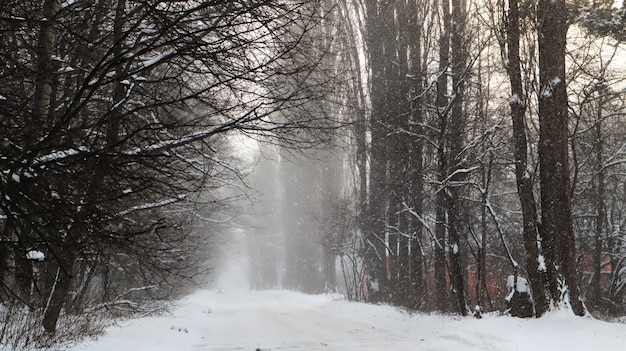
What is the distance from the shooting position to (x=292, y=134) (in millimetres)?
6074

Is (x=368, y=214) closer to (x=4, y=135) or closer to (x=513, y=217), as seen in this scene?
(x=513, y=217)

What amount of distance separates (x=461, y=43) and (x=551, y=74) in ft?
14.0

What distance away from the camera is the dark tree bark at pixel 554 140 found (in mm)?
10914

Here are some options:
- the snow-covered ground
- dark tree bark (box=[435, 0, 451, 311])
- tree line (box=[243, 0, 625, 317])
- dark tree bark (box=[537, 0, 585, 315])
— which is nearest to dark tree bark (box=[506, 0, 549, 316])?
tree line (box=[243, 0, 625, 317])

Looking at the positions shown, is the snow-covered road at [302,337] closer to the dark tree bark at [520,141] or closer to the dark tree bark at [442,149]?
the dark tree bark at [442,149]

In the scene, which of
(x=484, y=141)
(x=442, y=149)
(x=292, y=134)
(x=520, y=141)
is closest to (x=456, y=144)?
(x=484, y=141)

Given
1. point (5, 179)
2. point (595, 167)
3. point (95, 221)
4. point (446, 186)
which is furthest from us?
point (595, 167)

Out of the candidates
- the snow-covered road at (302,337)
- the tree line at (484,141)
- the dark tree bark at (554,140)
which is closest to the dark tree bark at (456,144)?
the tree line at (484,141)

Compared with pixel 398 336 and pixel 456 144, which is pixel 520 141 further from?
pixel 398 336

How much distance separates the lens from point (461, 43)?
49.7 feet

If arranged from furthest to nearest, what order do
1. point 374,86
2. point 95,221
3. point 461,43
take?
1. point 374,86
2. point 461,43
3. point 95,221

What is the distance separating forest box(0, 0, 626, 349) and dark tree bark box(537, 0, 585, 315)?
0.04 meters

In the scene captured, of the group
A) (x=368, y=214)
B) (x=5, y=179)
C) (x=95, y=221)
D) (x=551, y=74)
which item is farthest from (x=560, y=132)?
(x=368, y=214)

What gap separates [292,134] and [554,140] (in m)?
7.52
